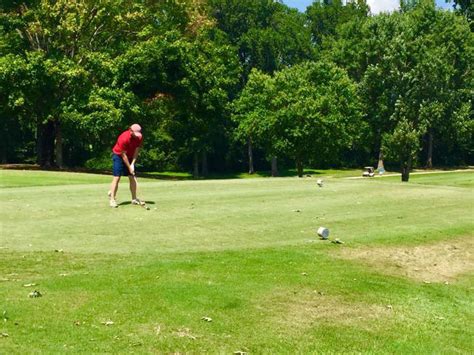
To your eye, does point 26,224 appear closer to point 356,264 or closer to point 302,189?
point 356,264

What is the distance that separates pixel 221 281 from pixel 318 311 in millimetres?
1667

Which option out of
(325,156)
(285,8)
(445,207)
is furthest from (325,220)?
(285,8)

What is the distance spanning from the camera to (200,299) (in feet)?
29.1

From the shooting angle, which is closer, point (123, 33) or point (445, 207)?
point (445, 207)

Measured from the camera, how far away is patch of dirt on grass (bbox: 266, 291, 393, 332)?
8.61 m

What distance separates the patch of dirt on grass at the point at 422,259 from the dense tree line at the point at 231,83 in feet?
103

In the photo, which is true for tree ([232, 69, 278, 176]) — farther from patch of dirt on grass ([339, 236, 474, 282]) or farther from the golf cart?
patch of dirt on grass ([339, 236, 474, 282])

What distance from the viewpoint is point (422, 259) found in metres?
13.3

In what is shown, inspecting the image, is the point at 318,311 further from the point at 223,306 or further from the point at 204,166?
the point at 204,166

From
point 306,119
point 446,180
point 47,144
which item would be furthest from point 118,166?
point 306,119

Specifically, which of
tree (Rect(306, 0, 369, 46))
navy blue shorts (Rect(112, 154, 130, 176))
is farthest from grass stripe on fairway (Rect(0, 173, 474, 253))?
tree (Rect(306, 0, 369, 46))

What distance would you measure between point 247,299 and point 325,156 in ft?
163

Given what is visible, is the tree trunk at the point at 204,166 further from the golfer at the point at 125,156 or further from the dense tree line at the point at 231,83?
the golfer at the point at 125,156

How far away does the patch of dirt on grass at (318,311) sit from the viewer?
8.61 meters
